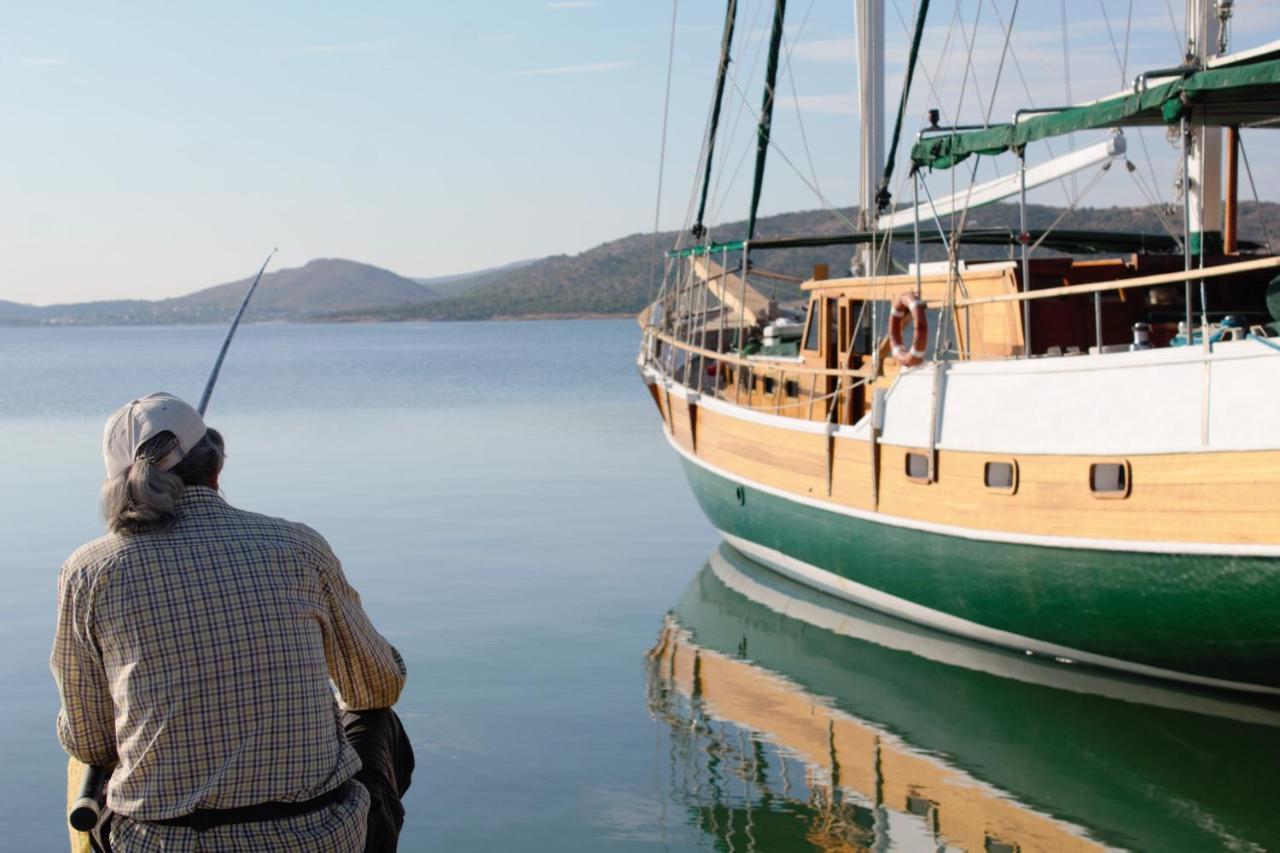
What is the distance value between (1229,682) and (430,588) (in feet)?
23.0

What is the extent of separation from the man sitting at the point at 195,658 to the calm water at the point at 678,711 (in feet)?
12.8

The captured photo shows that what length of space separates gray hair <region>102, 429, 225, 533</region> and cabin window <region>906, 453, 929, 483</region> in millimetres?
7515

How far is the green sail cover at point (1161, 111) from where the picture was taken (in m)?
Result: 8.87

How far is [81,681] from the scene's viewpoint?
11.5 ft

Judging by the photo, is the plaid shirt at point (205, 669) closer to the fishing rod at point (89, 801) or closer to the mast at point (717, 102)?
the fishing rod at point (89, 801)

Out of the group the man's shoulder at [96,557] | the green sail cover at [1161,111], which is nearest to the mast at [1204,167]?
the green sail cover at [1161,111]

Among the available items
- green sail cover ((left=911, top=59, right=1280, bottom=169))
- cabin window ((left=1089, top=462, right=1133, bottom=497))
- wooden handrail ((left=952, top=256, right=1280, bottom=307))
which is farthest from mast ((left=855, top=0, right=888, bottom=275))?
cabin window ((left=1089, top=462, right=1133, bottom=497))

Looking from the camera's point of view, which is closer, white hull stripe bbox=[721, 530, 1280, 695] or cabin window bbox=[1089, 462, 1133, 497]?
cabin window bbox=[1089, 462, 1133, 497]

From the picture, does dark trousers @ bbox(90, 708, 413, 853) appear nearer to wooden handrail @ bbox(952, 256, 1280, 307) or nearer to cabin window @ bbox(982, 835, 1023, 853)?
cabin window @ bbox(982, 835, 1023, 853)

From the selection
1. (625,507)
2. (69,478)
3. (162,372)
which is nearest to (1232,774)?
(625,507)

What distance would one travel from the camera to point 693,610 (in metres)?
12.7

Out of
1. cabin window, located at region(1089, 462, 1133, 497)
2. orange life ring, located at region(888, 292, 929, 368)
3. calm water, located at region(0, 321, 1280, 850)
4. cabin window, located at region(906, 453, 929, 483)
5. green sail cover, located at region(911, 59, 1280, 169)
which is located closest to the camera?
calm water, located at region(0, 321, 1280, 850)

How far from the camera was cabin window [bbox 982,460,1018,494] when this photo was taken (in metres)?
9.55

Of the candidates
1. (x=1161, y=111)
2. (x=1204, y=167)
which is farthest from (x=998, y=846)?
(x=1204, y=167)
